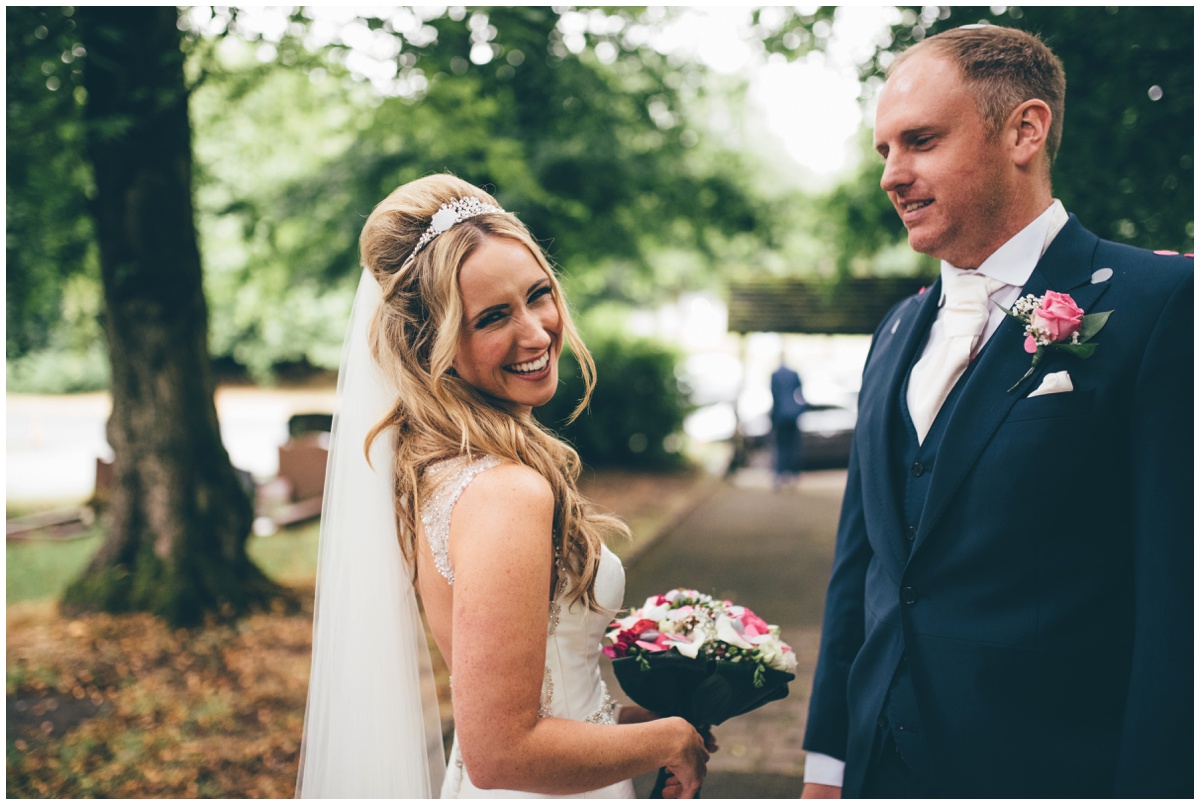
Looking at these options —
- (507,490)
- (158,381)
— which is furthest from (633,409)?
(507,490)

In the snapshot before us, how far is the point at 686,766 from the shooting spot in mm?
2037

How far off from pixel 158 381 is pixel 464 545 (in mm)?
6342

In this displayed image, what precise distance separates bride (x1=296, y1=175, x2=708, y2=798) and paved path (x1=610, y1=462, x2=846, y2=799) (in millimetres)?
2467

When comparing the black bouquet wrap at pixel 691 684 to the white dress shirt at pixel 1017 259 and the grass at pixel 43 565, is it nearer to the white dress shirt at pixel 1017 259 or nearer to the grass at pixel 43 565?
the white dress shirt at pixel 1017 259

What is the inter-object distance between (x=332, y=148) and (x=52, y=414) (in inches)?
892

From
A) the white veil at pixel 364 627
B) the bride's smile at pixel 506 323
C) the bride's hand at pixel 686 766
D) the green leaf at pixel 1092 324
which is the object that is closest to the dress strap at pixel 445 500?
the bride's smile at pixel 506 323

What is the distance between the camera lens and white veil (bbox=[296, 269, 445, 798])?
236 centimetres

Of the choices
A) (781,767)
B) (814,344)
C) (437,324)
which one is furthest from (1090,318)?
(814,344)

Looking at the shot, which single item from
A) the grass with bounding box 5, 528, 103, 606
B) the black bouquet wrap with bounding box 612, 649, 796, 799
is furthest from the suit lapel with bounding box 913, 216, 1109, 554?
the grass with bounding box 5, 528, 103, 606

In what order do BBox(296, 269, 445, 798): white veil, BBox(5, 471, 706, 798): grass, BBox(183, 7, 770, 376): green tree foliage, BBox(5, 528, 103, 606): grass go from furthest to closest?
BBox(5, 528, 103, 606): grass
BBox(183, 7, 770, 376): green tree foliage
BBox(5, 471, 706, 798): grass
BBox(296, 269, 445, 798): white veil

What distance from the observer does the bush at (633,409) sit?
17.6 meters

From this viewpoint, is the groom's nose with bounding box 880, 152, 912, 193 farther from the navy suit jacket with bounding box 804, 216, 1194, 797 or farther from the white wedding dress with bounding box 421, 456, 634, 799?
the white wedding dress with bounding box 421, 456, 634, 799

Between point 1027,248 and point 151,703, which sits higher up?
point 1027,248

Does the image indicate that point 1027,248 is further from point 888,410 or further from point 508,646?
point 508,646
